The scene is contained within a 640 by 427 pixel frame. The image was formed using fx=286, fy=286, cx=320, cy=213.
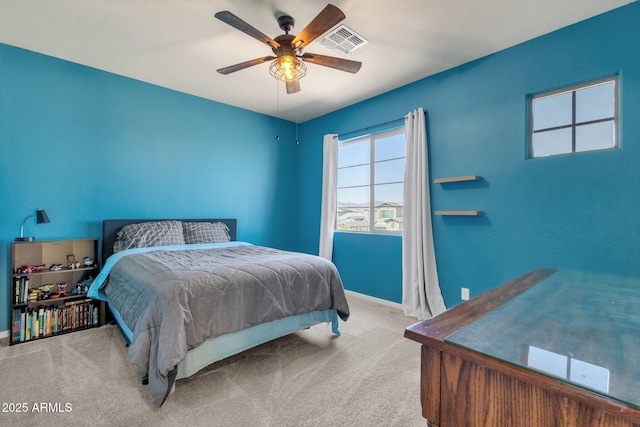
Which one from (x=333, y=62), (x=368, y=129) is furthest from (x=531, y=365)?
(x=368, y=129)

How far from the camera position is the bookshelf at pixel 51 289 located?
2518 millimetres

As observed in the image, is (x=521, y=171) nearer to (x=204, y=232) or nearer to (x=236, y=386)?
(x=236, y=386)

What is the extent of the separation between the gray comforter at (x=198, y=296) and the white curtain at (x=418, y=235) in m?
1.02

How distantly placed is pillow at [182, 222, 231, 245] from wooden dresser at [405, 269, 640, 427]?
3.23 meters

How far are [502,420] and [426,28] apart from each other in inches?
106

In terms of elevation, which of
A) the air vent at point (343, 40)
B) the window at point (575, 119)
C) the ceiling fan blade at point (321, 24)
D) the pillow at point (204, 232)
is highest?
the air vent at point (343, 40)

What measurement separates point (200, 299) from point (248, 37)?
2182 millimetres

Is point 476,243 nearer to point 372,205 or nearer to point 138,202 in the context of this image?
point 372,205

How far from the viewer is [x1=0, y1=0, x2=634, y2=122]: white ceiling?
83.4 inches

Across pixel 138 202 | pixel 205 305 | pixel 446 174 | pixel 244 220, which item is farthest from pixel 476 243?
pixel 138 202

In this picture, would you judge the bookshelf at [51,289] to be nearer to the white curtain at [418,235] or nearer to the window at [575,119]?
the white curtain at [418,235]

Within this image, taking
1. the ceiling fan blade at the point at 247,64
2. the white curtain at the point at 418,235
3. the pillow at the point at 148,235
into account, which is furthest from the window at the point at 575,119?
the pillow at the point at 148,235

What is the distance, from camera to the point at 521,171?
256cm

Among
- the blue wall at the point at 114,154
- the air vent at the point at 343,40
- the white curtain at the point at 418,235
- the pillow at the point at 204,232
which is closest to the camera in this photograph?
the air vent at the point at 343,40
